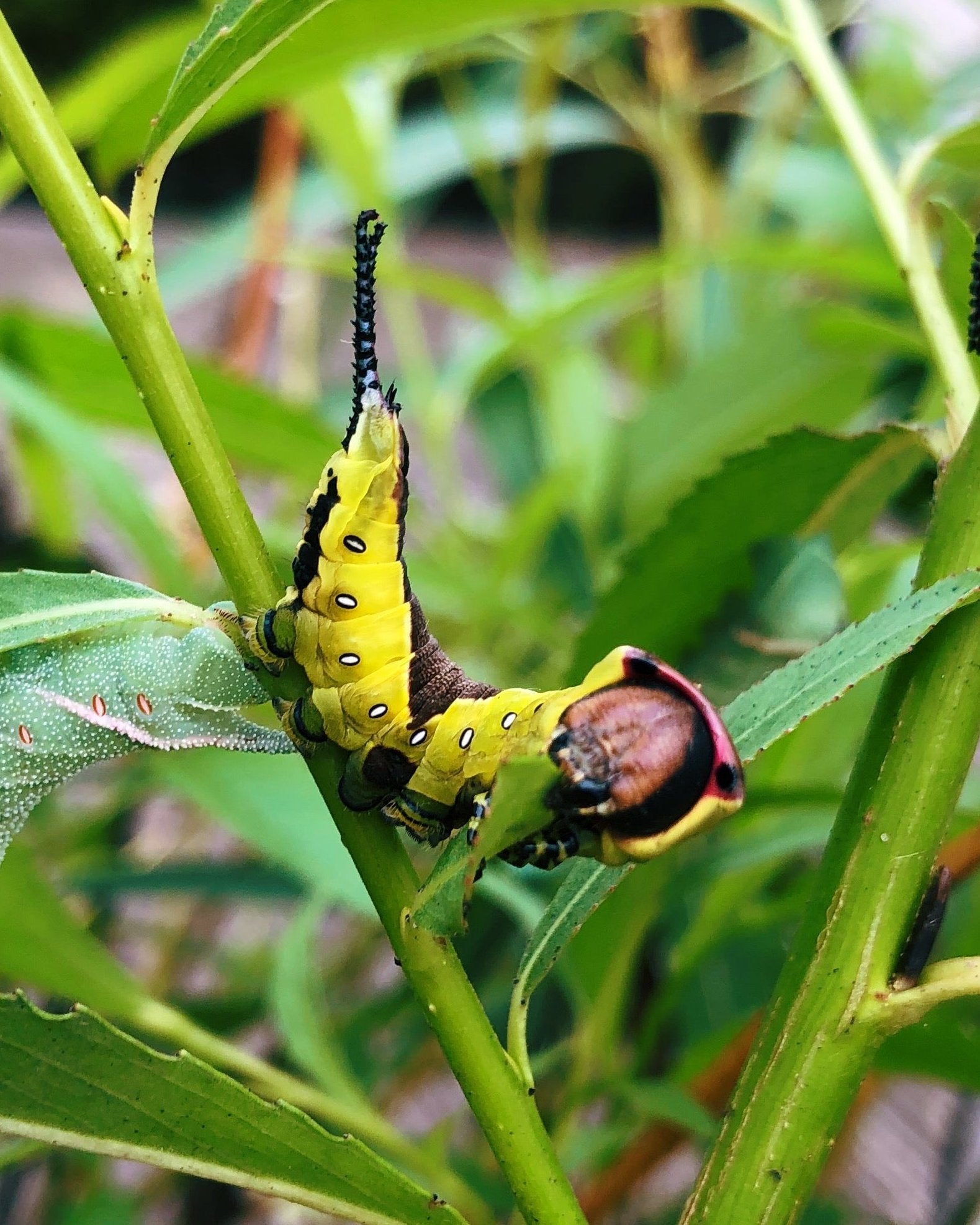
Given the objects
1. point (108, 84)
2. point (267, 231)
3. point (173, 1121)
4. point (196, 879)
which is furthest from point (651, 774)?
point (267, 231)

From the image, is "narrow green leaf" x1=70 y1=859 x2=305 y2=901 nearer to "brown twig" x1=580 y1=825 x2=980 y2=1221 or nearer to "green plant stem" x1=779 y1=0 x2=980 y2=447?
"brown twig" x1=580 y1=825 x2=980 y2=1221

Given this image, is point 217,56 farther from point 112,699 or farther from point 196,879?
point 196,879

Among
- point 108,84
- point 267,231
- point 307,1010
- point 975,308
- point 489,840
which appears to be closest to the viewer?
point 489,840

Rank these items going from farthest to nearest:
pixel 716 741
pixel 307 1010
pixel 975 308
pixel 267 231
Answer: pixel 267 231, pixel 307 1010, pixel 975 308, pixel 716 741

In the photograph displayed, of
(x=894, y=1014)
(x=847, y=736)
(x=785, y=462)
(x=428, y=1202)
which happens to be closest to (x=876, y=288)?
(x=847, y=736)

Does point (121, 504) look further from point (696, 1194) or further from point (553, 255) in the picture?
point (553, 255)

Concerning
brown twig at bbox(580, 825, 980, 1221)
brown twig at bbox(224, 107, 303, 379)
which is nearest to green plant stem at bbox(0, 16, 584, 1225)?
brown twig at bbox(580, 825, 980, 1221)
